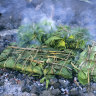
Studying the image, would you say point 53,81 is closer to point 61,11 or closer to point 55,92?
point 55,92

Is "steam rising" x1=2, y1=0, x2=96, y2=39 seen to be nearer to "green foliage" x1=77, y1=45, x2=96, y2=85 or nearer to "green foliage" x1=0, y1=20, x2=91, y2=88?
"green foliage" x1=0, y1=20, x2=91, y2=88

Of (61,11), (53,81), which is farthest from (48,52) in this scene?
(61,11)

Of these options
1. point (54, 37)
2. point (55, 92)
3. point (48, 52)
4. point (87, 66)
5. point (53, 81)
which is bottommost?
point (55, 92)

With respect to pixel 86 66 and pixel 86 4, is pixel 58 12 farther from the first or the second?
pixel 86 66

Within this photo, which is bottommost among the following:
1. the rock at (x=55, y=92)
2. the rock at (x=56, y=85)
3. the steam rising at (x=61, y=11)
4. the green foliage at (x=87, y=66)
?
the rock at (x=55, y=92)

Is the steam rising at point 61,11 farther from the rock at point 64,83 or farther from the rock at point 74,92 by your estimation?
the rock at point 74,92

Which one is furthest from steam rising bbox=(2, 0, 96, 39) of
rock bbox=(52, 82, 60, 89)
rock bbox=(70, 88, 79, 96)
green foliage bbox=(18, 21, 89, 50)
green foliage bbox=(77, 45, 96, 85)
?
rock bbox=(70, 88, 79, 96)

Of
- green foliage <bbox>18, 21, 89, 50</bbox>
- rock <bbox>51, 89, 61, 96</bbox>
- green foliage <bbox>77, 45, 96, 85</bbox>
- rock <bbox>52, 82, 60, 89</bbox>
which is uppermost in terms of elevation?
green foliage <bbox>18, 21, 89, 50</bbox>

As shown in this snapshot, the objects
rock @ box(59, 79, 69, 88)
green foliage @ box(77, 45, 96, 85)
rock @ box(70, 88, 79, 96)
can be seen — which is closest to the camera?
rock @ box(70, 88, 79, 96)

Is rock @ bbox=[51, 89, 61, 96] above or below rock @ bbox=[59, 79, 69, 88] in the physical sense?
below

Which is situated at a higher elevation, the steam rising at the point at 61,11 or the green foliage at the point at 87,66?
the steam rising at the point at 61,11

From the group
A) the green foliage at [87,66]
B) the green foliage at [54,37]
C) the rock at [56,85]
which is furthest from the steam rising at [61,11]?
the rock at [56,85]

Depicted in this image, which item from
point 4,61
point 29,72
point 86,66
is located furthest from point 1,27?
point 86,66
